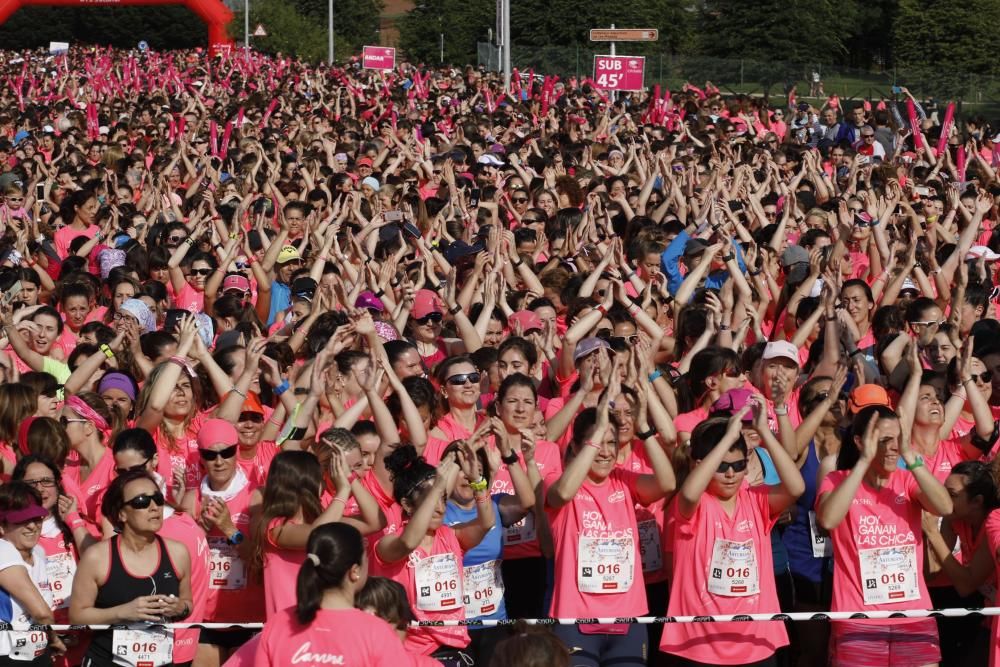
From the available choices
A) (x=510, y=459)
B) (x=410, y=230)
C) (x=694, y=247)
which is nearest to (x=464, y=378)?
(x=510, y=459)

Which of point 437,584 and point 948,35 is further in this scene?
point 948,35

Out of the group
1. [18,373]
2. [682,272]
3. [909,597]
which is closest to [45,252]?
[18,373]

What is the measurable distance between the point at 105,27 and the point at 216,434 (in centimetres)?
8484

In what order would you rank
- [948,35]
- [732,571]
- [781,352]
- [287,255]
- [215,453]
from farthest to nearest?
[948,35], [287,255], [781,352], [215,453], [732,571]

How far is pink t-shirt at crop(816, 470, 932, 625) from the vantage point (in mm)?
6375

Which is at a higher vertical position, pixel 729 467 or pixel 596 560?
pixel 729 467

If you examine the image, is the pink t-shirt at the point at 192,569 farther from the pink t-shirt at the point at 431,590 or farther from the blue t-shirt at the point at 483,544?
the blue t-shirt at the point at 483,544

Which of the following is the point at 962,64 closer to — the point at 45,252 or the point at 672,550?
the point at 45,252

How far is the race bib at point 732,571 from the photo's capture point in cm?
634

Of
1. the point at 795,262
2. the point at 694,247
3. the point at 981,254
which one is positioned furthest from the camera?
the point at 981,254

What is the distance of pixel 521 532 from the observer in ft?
23.4

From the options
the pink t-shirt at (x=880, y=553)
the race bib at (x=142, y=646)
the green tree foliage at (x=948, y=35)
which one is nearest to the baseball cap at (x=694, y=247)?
the pink t-shirt at (x=880, y=553)

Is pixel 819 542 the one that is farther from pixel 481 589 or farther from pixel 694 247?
pixel 694 247

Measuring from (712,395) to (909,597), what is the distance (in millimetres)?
1723
